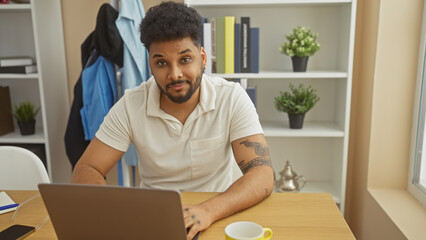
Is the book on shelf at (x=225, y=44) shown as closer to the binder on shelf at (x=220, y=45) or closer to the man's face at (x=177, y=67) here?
the binder on shelf at (x=220, y=45)

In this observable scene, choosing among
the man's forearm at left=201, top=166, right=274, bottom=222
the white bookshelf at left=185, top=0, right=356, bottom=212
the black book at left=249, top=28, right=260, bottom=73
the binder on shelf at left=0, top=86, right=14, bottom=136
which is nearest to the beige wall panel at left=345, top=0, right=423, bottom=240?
the white bookshelf at left=185, top=0, right=356, bottom=212

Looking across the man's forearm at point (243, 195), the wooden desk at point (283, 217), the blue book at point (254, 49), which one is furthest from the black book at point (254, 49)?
the wooden desk at point (283, 217)

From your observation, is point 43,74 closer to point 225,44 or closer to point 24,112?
point 24,112

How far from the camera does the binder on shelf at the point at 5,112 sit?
253 cm

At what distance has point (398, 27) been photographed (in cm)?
193

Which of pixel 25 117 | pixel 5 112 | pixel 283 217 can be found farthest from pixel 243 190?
pixel 5 112

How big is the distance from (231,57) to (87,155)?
1122mm

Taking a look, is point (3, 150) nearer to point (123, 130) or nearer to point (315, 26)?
point (123, 130)

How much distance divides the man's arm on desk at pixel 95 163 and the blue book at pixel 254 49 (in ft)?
3.54

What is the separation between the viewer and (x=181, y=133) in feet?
4.75

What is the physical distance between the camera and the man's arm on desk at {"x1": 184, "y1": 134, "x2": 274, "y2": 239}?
39.9 inches

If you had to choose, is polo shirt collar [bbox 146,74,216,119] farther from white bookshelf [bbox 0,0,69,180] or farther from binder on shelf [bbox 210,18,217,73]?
white bookshelf [bbox 0,0,69,180]

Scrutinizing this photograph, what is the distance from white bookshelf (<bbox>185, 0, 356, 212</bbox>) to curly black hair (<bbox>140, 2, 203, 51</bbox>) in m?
0.82

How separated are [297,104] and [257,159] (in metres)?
1.06
